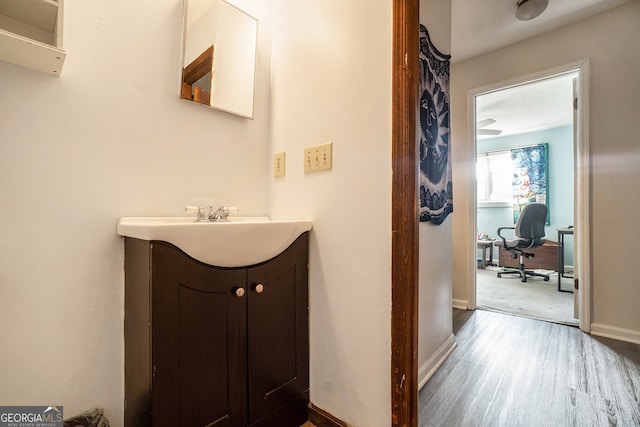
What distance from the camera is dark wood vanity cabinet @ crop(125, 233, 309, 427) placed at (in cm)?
77

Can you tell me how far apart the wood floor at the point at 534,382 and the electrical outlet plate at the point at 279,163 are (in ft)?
4.32

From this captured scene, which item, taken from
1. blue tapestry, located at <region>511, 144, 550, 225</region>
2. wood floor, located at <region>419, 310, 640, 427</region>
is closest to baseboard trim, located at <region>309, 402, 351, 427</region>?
wood floor, located at <region>419, 310, 640, 427</region>

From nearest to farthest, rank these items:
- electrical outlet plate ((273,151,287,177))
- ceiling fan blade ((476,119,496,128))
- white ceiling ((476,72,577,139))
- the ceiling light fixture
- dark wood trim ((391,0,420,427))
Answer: dark wood trim ((391,0,420,427)), electrical outlet plate ((273,151,287,177)), the ceiling light fixture, white ceiling ((476,72,577,139)), ceiling fan blade ((476,119,496,128))

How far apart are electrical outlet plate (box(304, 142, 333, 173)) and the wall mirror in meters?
0.41

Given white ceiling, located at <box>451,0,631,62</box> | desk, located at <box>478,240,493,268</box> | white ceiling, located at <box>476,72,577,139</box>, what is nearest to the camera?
white ceiling, located at <box>451,0,631,62</box>

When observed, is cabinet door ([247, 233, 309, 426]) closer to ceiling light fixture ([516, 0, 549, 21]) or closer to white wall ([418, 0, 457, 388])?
white wall ([418, 0, 457, 388])

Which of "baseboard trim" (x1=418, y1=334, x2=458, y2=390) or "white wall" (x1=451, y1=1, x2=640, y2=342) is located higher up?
"white wall" (x1=451, y1=1, x2=640, y2=342)

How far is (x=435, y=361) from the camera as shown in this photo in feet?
5.16

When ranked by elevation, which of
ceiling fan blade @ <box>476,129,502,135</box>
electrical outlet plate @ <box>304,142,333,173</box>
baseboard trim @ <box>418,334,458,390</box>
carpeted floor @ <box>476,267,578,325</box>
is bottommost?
carpeted floor @ <box>476,267,578,325</box>

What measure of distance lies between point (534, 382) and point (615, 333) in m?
1.14

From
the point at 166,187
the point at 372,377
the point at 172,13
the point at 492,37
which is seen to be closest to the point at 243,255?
the point at 166,187

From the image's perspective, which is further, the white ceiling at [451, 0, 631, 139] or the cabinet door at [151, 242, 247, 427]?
the white ceiling at [451, 0, 631, 139]

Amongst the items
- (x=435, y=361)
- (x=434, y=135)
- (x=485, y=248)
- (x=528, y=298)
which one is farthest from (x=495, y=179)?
(x=435, y=361)

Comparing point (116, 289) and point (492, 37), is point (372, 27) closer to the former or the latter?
point (116, 289)
